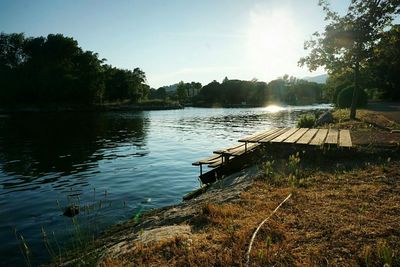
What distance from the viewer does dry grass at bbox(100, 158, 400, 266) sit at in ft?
15.1

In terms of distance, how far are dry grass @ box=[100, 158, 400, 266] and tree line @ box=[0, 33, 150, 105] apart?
10905cm

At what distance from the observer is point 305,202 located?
699 centimetres

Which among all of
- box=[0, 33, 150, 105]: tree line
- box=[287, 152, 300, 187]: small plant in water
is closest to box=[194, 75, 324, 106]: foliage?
box=[0, 33, 150, 105]: tree line

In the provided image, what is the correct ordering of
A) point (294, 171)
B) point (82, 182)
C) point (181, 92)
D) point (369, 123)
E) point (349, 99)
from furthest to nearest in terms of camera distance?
1. point (181, 92)
2. point (349, 99)
3. point (369, 123)
4. point (82, 182)
5. point (294, 171)

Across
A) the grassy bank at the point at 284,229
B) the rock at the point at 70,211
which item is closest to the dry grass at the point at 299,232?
the grassy bank at the point at 284,229

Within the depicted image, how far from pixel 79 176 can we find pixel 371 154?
1375cm

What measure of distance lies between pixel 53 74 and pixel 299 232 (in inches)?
4607

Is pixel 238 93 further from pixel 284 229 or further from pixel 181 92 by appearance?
pixel 284 229

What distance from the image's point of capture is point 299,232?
547 centimetres

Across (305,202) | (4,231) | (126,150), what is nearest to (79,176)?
(4,231)

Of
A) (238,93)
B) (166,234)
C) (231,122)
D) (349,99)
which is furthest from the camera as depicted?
(238,93)

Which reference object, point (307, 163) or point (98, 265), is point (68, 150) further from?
point (98, 265)

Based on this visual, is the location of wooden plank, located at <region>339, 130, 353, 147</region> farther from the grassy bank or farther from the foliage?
the foliage

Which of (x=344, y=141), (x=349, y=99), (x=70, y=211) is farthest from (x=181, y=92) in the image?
(x=70, y=211)
